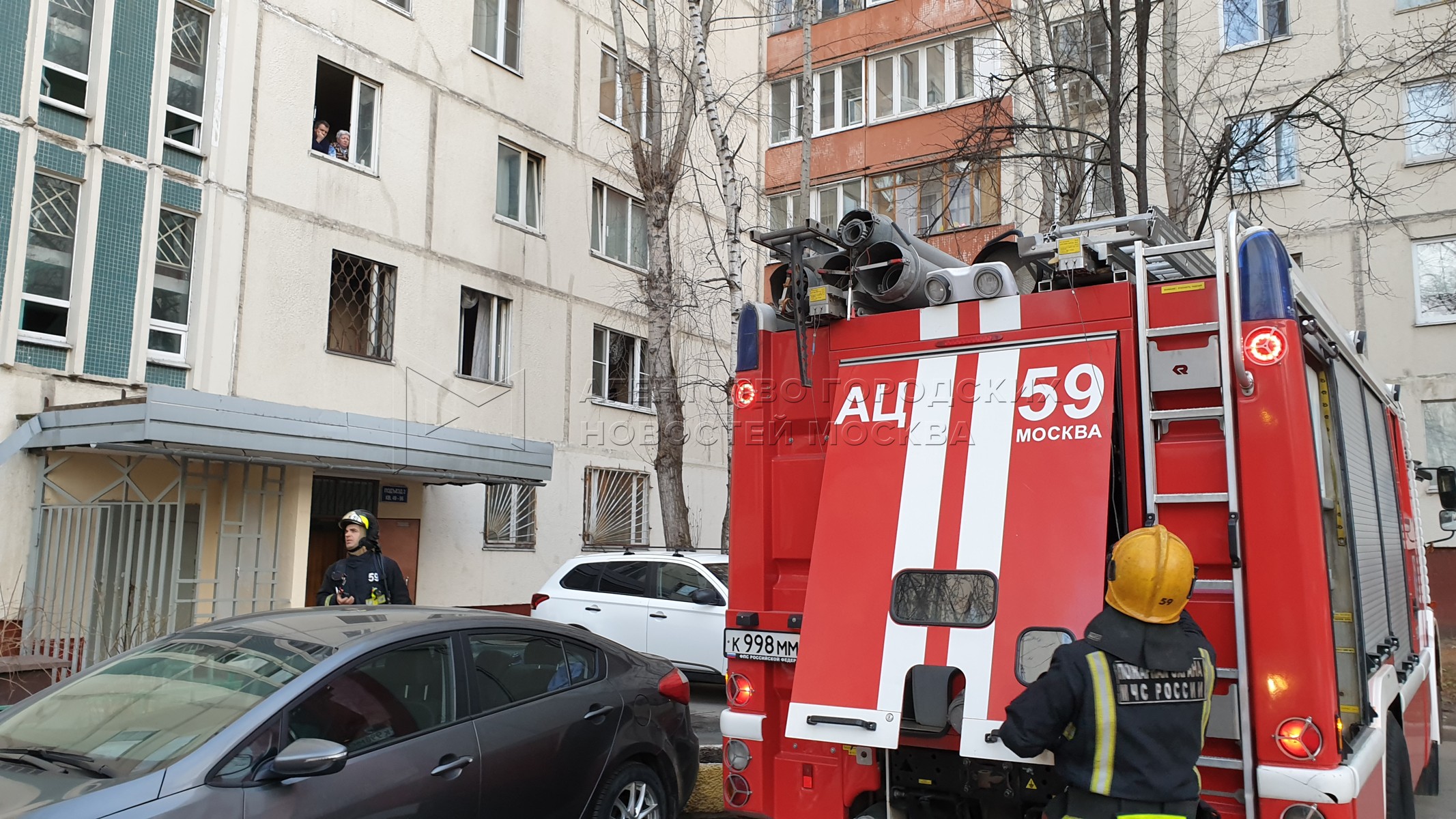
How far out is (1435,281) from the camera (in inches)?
675

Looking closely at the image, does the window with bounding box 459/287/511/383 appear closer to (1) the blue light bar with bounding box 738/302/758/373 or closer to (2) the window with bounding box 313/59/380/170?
(2) the window with bounding box 313/59/380/170

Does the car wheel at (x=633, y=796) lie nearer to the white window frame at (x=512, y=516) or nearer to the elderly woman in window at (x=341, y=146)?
the white window frame at (x=512, y=516)

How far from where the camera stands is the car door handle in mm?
4293

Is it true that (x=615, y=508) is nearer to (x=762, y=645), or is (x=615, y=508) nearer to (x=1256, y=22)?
(x=1256, y=22)

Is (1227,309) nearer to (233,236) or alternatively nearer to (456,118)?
(233,236)

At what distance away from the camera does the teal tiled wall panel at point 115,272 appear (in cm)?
1180

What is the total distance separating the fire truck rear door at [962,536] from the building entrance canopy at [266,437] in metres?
8.36

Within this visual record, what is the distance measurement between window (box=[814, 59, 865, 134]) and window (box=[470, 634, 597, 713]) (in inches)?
745

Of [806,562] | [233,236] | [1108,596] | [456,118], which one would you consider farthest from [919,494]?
[456,118]

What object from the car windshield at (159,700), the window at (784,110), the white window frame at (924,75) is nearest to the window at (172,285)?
the car windshield at (159,700)

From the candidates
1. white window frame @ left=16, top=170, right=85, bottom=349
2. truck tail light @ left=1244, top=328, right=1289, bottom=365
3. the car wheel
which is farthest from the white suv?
truck tail light @ left=1244, top=328, right=1289, bottom=365

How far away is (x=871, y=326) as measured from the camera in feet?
15.8

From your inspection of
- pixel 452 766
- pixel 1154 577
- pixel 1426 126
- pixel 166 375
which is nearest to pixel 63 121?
pixel 166 375

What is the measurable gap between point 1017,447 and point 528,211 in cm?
1565
